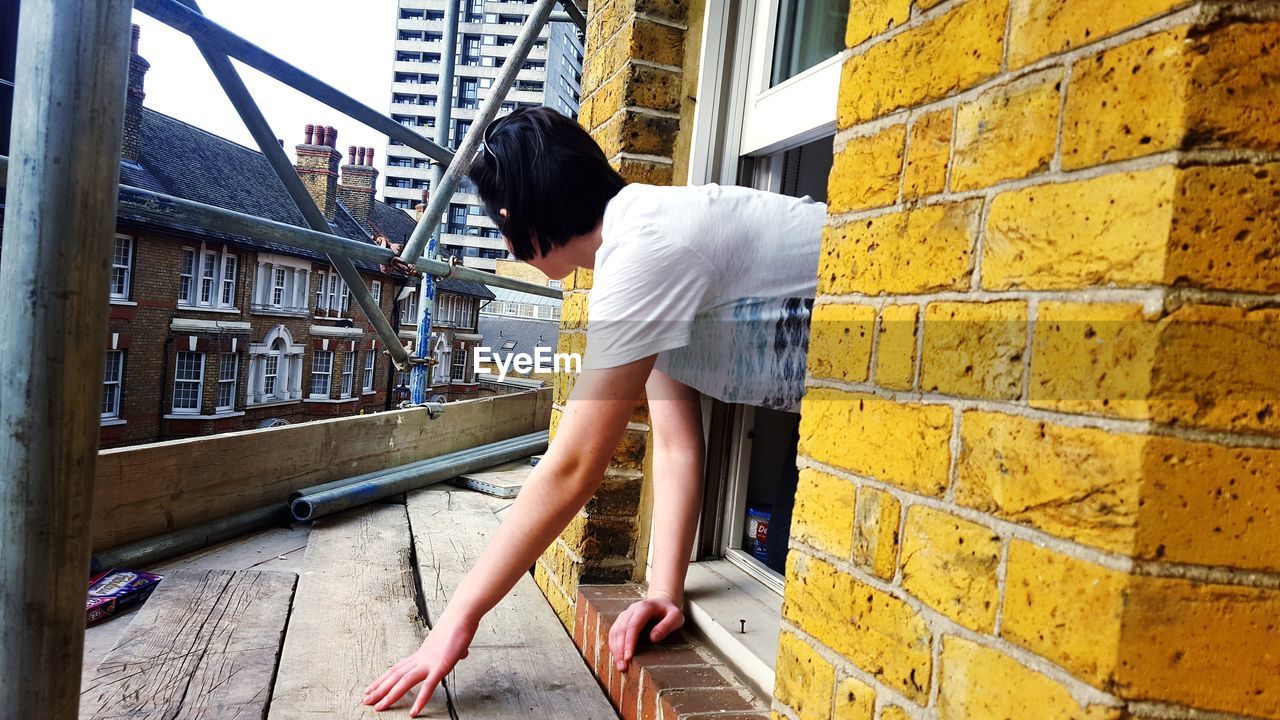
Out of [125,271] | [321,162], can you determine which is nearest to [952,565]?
[125,271]

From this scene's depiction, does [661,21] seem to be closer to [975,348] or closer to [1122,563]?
[975,348]

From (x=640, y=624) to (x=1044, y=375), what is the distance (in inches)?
44.9

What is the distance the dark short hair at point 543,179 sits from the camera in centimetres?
→ 159

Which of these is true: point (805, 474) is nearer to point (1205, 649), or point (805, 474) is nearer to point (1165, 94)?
point (1205, 649)

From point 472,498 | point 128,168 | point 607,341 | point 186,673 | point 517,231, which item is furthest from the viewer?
point 128,168

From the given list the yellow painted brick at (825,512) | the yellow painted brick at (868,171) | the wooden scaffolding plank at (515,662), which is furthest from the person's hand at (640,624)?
the yellow painted brick at (868,171)

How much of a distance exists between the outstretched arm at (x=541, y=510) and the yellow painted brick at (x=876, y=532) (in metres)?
0.47

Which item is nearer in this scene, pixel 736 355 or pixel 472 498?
pixel 736 355

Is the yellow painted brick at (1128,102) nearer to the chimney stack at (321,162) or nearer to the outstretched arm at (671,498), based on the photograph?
the outstretched arm at (671,498)

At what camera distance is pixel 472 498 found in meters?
3.41

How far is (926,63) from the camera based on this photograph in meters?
0.84

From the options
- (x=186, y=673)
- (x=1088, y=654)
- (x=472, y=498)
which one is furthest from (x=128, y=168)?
(x=1088, y=654)

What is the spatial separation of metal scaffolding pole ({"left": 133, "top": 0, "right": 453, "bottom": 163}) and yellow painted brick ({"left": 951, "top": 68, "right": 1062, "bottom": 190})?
2.76m

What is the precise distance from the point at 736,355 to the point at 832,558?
30.0 inches
